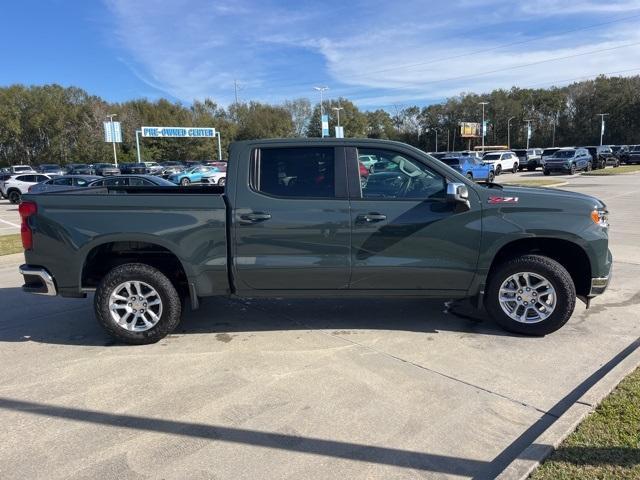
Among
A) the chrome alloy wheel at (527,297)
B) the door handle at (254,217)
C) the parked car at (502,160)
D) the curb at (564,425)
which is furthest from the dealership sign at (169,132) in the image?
the curb at (564,425)

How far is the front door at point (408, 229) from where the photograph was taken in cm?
446

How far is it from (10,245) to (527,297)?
1055cm

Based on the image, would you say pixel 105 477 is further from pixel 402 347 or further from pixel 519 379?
pixel 519 379

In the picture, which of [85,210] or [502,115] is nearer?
[85,210]

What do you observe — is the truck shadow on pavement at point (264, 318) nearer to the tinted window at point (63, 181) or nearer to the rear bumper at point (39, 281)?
the rear bumper at point (39, 281)

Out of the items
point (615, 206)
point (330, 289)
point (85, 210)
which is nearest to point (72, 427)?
point (85, 210)

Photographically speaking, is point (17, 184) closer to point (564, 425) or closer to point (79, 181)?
point (79, 181)

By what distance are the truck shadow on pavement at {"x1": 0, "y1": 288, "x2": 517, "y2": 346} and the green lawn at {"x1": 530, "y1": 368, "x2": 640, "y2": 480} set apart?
167 cm

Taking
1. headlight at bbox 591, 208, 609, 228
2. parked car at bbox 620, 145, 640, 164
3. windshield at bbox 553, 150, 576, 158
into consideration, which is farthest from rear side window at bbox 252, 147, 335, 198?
parked car at bbox 620, 145, 640, 164

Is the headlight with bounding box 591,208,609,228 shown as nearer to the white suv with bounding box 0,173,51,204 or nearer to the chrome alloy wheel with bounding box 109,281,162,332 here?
the chrome alloy wheel with bounding box 109,281,162,332

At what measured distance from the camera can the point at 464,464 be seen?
2805 millimetres

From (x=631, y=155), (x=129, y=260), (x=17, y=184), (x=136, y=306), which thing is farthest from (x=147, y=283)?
(x=631, y=155)

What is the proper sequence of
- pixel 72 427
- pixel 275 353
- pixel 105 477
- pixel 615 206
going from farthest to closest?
1. pixel 615 206
2. pixel 275 353
3. pixel 72 427
4. pixel 105 477

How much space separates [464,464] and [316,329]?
2.41 meters
